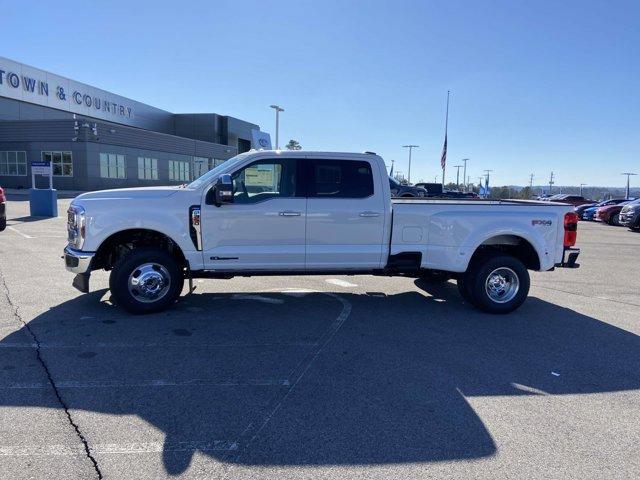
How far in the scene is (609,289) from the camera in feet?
28.7

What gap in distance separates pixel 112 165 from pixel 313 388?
42.4m

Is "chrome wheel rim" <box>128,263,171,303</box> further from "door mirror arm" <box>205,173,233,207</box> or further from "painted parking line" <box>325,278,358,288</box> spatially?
"painted parking line" <box>325,278,358,288</box>

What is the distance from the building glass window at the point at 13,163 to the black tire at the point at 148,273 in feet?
134

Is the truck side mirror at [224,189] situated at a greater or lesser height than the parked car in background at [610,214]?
greater

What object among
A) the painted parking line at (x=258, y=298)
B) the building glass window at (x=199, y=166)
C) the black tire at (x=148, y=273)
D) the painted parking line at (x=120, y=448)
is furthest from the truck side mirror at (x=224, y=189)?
the building glass window at (x=199, y=166)

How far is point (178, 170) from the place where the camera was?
5225 centimetres

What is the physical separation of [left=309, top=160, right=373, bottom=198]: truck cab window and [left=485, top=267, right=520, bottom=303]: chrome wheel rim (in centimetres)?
208

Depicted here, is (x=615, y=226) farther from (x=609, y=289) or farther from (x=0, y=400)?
(x=0, y=400)

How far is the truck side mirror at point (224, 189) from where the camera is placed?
590 cm

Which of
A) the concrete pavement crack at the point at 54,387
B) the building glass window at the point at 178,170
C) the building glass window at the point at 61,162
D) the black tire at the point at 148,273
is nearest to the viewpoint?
the concrete pavement crack at the point at 54,387

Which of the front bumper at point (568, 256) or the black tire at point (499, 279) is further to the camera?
the front bumper at point (568, 256)

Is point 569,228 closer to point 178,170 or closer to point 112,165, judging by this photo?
point 112,165

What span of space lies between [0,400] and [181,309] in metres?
2.79

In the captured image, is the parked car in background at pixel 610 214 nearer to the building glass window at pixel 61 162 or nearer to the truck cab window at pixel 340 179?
the truck cab window at pixel 340 179
